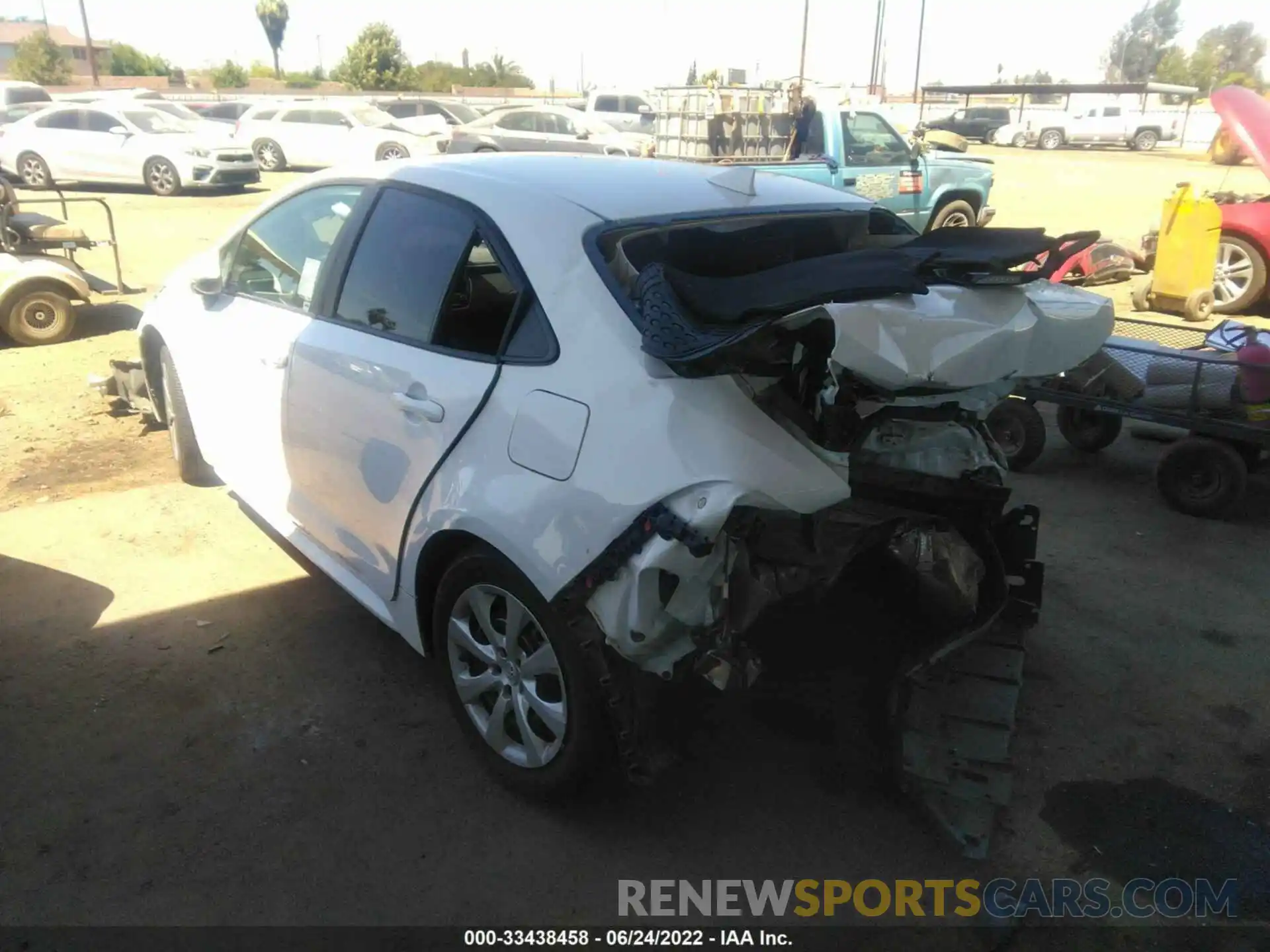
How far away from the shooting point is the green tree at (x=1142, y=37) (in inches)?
3917

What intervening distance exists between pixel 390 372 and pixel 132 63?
8148 centimetres

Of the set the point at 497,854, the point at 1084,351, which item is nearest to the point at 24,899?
the point at 497,854

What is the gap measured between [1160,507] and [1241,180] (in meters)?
22.8

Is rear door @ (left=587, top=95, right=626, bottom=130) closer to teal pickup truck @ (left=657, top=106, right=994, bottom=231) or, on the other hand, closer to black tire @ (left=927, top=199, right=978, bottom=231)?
teal pickup truck @ (left=657, top=106, right=994, bottom=231)

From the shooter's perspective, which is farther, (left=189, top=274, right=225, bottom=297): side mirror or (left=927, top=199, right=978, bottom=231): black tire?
(left=927, top=199, right=978, bottom=231): black tire

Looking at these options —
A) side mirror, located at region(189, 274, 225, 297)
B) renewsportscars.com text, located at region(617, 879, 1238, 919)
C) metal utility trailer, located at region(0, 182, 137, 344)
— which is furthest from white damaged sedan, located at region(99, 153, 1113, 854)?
metal utility trailer, located at region(0, 182, 137, 344)

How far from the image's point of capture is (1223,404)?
4.98 meters

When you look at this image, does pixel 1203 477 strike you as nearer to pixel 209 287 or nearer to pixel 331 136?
pixel 209 287

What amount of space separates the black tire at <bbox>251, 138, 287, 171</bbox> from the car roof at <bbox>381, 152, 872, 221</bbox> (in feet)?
72.0

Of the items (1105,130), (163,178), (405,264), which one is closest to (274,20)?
(1105,130)

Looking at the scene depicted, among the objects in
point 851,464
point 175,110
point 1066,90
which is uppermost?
point 1066,90

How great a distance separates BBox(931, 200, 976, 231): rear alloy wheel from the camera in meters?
12.4

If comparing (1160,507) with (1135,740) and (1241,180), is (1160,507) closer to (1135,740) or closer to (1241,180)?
(1135,740)

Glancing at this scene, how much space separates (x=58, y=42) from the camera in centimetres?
8175
